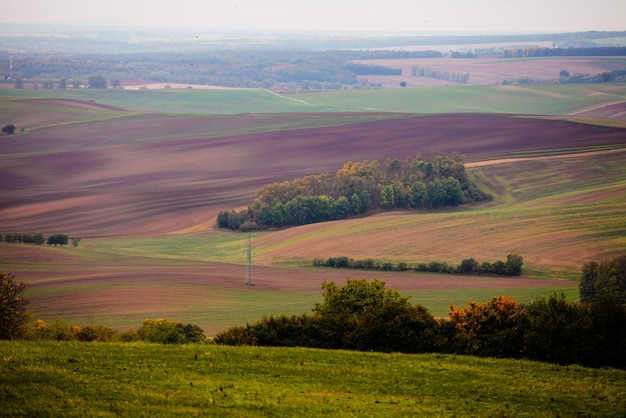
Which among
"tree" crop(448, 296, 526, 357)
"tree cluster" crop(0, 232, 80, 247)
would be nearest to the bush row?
"tree" crop(448, 296, 526, 357)

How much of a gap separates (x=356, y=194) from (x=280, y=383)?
55213 millimetres

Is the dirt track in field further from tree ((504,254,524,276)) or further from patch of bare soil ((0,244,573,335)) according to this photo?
tree ((504,254,524,276))

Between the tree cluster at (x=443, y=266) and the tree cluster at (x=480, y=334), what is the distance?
26609mm

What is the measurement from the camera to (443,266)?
5400cm

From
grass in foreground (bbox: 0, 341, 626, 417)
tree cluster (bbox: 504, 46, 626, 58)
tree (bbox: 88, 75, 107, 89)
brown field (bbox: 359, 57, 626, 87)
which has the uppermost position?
tree cluster (bbox: 504, 46, 626, 58)

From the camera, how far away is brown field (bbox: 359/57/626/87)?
14450 centimetres

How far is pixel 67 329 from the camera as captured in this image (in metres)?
31.7

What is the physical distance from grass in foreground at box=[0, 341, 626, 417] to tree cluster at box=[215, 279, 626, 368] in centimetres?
133

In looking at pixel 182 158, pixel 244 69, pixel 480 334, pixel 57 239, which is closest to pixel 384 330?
pixel 480 334

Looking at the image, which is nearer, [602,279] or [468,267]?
[602,279]

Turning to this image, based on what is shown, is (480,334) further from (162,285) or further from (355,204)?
(355,204)

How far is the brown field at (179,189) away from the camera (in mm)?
Result: 46156

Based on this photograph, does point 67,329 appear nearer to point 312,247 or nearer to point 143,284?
point 143,284

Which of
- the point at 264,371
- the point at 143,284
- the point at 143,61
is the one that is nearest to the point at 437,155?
the point at 143,284
